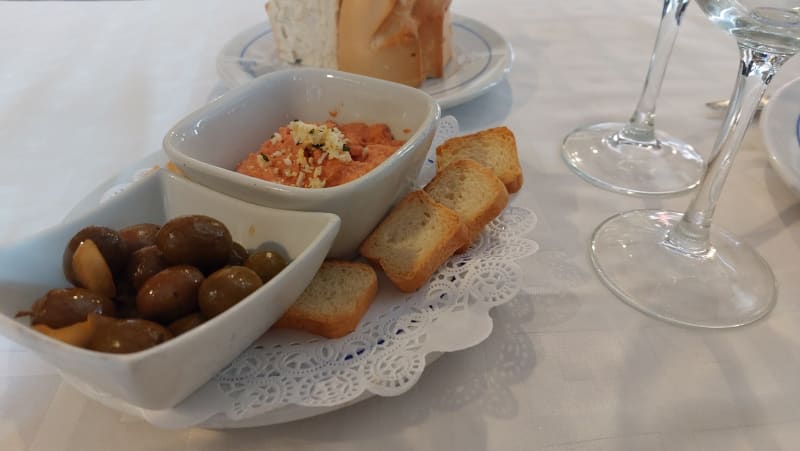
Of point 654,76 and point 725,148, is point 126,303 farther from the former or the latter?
point 654,76

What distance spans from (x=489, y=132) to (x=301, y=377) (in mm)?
592

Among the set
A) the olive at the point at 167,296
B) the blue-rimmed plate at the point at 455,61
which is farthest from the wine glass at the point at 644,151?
the olive at the point at 167,296

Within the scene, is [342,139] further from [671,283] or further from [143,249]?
[671,283]

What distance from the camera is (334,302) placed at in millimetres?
684

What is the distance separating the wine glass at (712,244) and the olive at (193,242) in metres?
0.56

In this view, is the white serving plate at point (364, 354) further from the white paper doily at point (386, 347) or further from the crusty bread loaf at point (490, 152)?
the crusty bread loaf at point (490, 152)

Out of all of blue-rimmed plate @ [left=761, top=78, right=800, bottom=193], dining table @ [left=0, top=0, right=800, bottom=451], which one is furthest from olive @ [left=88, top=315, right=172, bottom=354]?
blue-rimmed plate @ [left=761, top=78, right=800, bottom=193]

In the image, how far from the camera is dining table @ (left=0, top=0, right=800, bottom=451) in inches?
24.8

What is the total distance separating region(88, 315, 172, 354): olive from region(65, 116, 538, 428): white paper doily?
7 cm

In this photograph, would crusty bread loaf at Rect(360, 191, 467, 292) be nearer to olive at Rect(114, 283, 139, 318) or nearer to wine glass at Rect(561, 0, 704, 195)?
olive at Rect(114, 283, 139, 318)

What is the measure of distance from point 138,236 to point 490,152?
22.8 inches

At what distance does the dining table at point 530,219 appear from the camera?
0.63m

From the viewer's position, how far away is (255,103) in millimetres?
971

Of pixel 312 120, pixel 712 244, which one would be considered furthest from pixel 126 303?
pixel 712 244
